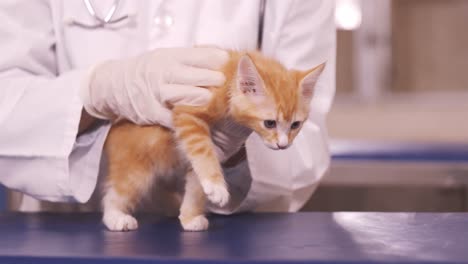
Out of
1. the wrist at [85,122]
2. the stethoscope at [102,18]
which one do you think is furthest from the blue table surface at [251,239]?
the stethoscope at [102,18]

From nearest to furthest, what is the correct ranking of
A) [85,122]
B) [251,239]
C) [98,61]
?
[251,239]
[85,122]
[98,61]

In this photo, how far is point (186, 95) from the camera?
87 centimetres

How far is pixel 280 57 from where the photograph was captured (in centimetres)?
123

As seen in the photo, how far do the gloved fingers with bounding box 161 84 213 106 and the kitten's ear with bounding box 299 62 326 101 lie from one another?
120mm

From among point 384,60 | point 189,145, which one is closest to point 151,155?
point 189,145

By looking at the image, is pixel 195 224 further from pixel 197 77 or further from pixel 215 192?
pixel 197 77

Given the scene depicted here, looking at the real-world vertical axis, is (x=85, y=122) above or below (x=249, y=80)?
below

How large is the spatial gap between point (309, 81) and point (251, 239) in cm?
22

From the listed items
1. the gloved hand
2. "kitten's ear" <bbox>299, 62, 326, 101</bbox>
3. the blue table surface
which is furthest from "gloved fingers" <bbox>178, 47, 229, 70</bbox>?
the blue table surface

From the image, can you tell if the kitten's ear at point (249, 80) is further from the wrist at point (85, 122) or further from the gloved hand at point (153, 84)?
the wrist at point (85, 122)

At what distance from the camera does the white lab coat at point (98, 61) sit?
1.00 metres

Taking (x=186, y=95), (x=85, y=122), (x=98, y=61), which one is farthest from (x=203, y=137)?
(x=98, y=61)

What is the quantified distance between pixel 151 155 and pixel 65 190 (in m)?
0.17

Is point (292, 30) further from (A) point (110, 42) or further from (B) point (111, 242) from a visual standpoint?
(B) point (111, 242)
